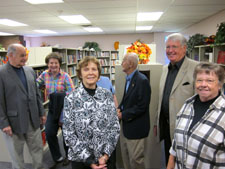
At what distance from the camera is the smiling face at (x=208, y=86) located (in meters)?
1.15

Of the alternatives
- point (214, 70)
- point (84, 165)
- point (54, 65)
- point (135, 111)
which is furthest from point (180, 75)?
point (54, 65)

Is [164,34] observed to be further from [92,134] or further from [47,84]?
[92,134]

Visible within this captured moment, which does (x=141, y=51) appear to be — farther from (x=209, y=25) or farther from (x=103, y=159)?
(x=209, y=25)

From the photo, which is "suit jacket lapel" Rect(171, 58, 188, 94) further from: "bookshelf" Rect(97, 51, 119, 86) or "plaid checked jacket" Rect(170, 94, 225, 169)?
"bookshelf" Rect(97, 51, 119, 86)

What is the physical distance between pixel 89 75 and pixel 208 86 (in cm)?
82

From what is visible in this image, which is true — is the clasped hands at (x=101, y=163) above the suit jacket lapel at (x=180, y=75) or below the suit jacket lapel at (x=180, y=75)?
below

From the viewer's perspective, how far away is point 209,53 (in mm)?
4266

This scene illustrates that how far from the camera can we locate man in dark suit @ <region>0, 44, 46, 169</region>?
1858mm

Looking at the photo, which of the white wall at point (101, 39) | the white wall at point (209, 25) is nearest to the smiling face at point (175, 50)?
the white wall at point (209, 25)

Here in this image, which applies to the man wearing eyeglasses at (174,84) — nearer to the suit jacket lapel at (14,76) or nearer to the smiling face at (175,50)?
the smiling face at (175,50)

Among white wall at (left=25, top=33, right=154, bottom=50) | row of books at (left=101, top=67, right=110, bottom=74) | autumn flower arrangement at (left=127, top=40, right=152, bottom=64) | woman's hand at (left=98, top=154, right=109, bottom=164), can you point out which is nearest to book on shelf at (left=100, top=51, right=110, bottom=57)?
row of books at (left=101, top=67, right=110, bottom=74)

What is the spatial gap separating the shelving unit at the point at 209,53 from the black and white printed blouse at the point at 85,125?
3147 millimetres

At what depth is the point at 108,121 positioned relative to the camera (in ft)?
4.39

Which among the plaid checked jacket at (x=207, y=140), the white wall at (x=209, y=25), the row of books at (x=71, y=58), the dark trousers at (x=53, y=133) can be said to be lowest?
the dark trousers at (x=53, y=133)
